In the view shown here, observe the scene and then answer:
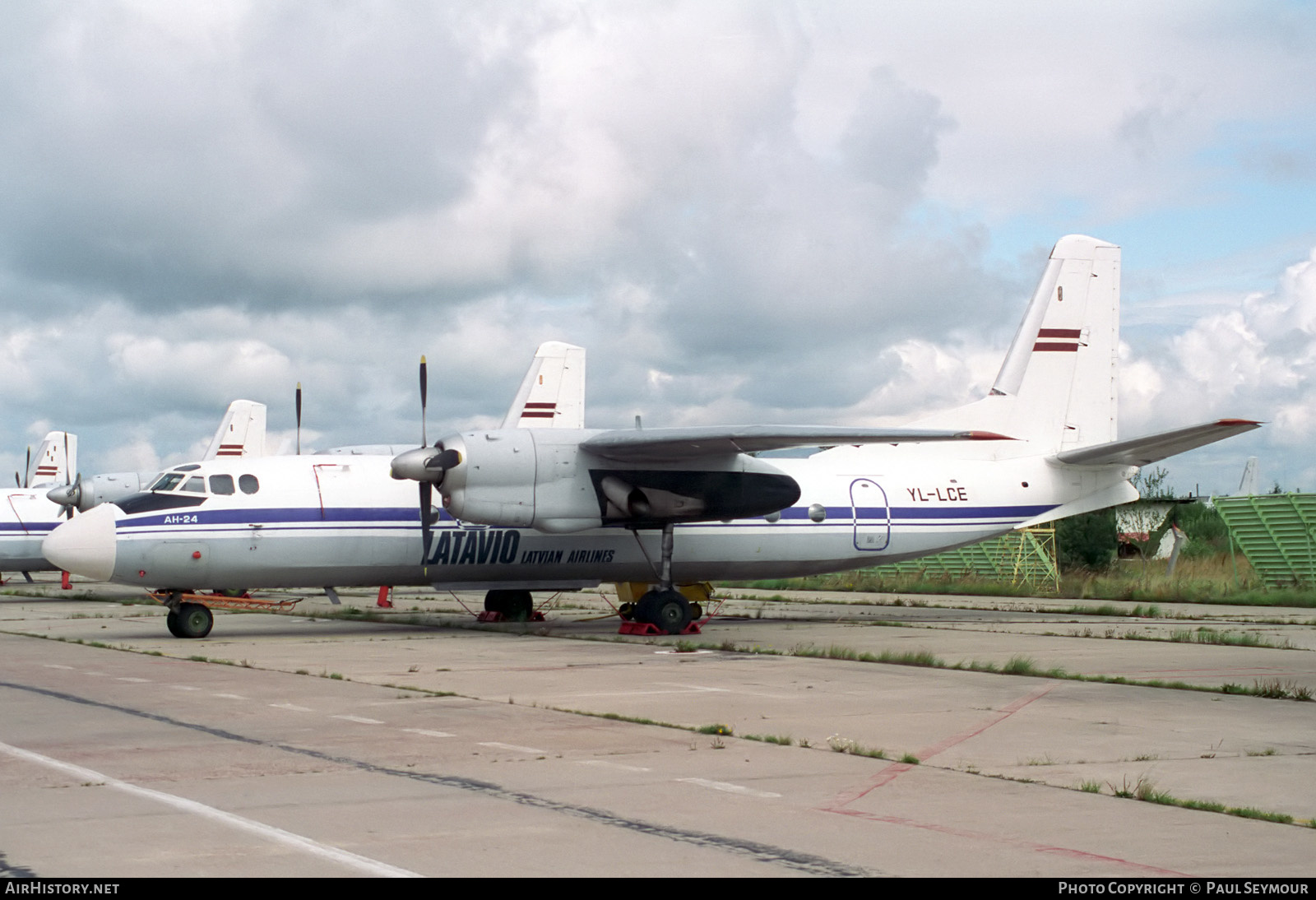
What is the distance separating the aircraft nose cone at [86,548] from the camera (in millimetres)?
20766

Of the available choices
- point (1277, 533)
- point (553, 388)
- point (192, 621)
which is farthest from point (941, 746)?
point (553, 388)

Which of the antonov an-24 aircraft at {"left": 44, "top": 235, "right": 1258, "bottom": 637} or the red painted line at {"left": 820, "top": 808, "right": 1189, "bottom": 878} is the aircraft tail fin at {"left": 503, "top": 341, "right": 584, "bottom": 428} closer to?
the antonov an-24 aircraft at {"left": 44, "top": 235, "right": 1258, "bottom": 637}

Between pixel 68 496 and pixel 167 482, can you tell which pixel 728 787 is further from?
pixel 68 496

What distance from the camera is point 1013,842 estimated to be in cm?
700

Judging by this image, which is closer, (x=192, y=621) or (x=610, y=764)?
(x=610, y=764)

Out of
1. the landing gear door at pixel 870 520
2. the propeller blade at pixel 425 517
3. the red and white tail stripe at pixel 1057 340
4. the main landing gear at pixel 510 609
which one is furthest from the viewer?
the red and white tail stripe at pixel 1057 340

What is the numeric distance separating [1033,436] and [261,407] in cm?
3231

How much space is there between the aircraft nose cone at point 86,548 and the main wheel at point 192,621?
4.55ft

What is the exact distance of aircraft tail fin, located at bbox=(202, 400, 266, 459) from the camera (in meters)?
49.2

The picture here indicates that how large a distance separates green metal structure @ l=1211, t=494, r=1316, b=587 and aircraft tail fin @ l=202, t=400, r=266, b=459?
3355 cm

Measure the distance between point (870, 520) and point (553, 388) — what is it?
17.5m

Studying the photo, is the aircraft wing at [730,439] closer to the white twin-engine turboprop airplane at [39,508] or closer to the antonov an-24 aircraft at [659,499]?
the antonov an-24 aircraft at [659,499]

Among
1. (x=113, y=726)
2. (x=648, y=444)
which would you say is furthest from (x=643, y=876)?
(x=648, y=444)

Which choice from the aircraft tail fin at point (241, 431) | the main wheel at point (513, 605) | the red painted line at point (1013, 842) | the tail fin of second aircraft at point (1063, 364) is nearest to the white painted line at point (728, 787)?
the red painted line at point (1013, 842)
